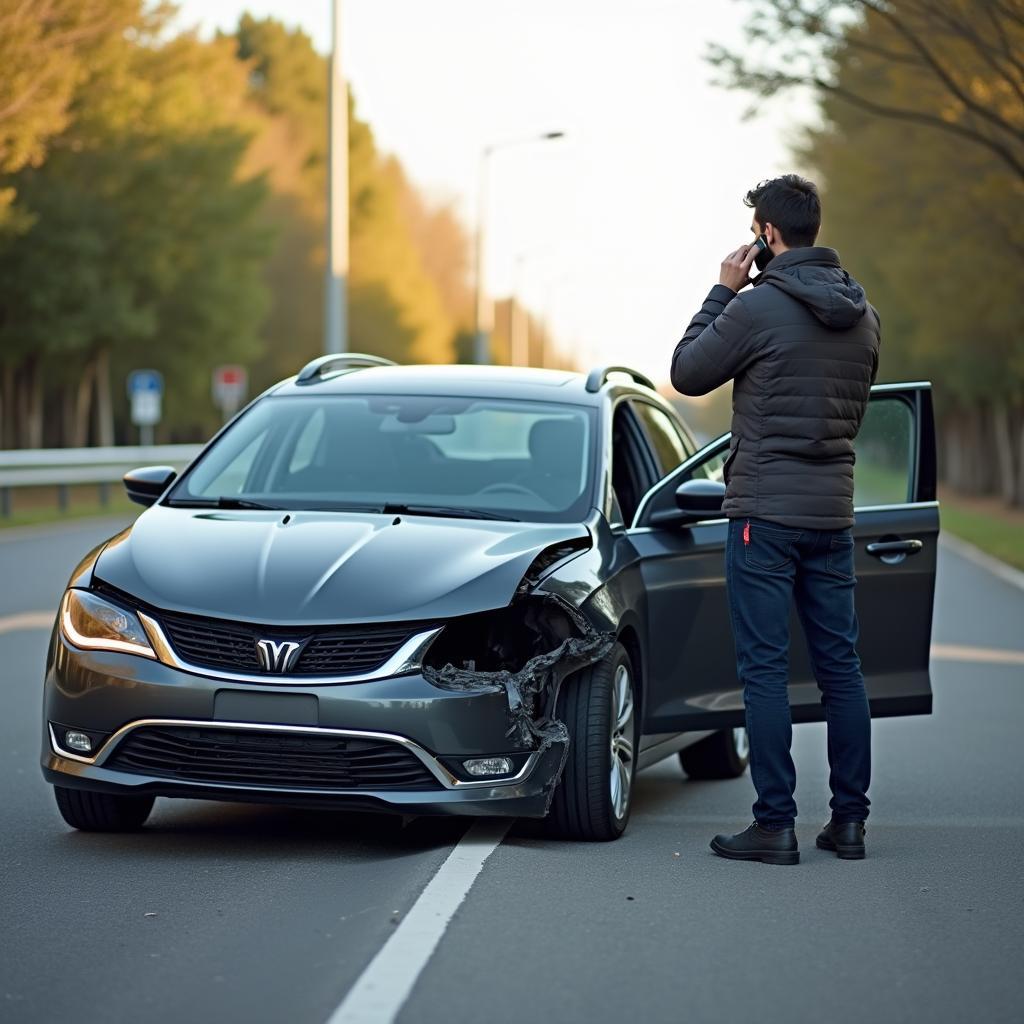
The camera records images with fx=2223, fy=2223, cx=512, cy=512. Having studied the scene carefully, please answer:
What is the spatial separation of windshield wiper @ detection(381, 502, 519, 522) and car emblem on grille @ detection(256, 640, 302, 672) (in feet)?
3.62

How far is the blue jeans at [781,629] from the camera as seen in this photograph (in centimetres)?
667

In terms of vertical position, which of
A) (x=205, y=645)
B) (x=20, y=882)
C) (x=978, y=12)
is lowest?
(x=20, y=882)

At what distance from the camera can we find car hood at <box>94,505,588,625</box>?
646 centimetres

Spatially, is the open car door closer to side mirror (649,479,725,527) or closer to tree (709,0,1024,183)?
side mirror (649,479,725,527)

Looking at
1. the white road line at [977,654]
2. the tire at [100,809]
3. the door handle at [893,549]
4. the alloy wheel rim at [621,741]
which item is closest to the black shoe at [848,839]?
the alloy wheel rim at [621,741]

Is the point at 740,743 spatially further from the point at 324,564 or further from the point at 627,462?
the point at 324,564

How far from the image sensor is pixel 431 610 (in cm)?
646

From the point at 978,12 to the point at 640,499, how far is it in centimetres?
1486

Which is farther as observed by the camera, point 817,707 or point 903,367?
point 903,367

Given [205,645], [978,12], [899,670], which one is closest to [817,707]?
[899,670]

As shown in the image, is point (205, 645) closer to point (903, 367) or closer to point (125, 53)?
point (125, 53)

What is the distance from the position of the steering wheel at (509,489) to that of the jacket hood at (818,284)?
139cm

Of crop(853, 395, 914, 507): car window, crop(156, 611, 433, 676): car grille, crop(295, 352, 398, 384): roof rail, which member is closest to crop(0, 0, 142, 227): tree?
crop(295, 352, 398, 384): roof rail

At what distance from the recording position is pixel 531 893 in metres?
6.05
